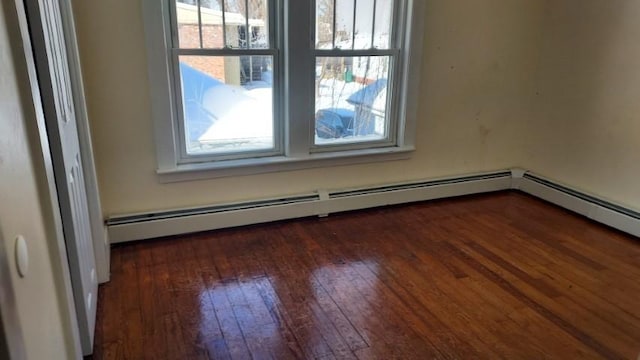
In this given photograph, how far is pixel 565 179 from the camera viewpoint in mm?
3633

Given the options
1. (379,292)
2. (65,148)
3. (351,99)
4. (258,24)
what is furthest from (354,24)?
(65,148)

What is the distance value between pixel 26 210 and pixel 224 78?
6.44 feet

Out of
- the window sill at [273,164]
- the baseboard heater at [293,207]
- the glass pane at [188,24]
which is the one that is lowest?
the baseboard heater at [293,207]

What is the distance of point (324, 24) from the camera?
3043 millimetres

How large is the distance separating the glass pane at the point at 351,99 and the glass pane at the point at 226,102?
38 cm

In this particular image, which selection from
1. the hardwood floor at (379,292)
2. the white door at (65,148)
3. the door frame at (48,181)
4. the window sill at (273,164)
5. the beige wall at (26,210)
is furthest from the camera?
the window sill at (273,164)

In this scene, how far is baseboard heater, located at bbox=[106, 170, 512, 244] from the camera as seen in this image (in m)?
2.87

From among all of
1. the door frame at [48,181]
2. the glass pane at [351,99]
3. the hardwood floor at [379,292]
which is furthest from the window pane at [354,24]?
the door frame at [48,181]

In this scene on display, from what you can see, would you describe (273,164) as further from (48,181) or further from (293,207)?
(48,181)

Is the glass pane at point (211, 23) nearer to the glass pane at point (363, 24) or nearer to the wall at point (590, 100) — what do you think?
the glass pane at point (363, 24)

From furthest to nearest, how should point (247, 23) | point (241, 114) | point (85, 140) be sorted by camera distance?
point (241, 114) < point (247, 23) < point (85, 140)

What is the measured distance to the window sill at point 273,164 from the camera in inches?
115

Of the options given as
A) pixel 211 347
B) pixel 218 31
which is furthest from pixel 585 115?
pixel 211 347

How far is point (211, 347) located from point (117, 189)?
130 cm
